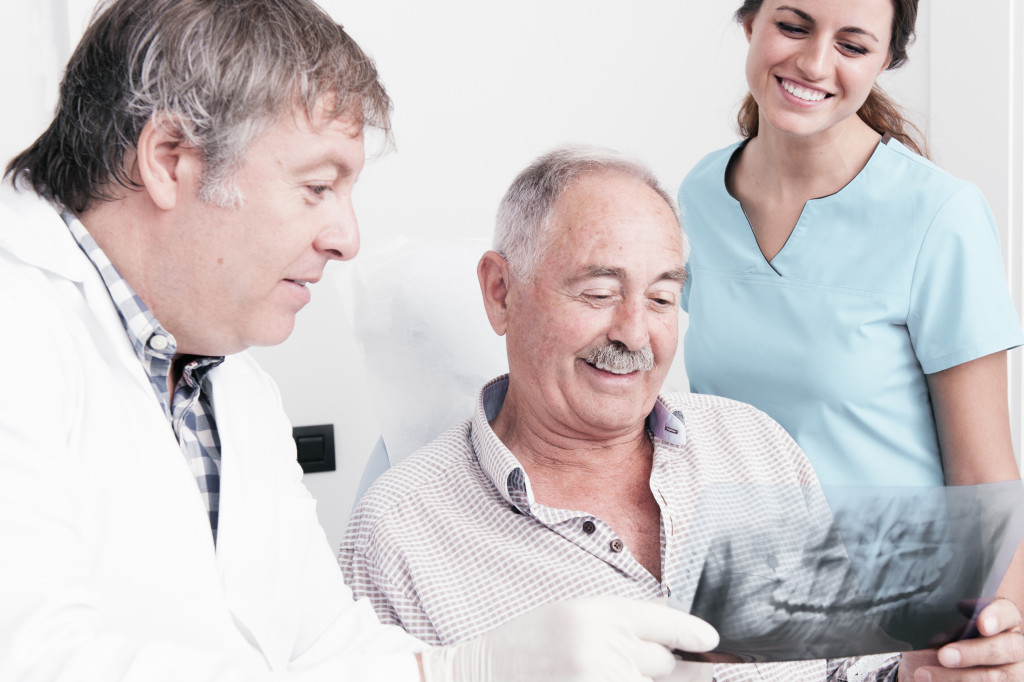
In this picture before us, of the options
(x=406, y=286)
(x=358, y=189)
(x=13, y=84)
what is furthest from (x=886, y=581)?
(x=13, y=84)

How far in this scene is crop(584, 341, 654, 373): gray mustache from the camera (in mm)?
1286

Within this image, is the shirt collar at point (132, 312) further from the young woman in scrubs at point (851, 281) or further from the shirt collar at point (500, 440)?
the young woman in scrubs at point (851, 281)

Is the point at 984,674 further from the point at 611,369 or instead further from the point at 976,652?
the point at 611,369

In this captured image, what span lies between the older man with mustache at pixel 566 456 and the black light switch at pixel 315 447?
0.62 m

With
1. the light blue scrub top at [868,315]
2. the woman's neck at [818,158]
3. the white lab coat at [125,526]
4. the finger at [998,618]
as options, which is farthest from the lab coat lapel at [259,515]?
the woman's neck at [818,158]

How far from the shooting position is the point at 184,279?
0.90m

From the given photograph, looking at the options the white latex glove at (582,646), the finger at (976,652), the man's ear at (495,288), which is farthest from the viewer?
the man's ear at (495,288)

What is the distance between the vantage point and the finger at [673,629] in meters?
0.83

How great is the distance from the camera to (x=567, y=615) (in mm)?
835

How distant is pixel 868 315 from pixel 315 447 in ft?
3.83

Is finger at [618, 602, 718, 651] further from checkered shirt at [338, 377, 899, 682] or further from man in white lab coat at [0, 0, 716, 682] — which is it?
checkered shirt at [338, 377, 899, 682]

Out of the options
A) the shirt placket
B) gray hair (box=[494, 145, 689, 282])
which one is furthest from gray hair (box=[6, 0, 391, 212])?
gray hair (box=[494, 145, 689, 282])

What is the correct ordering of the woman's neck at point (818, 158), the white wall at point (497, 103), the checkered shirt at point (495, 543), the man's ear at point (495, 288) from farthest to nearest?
the white wall at point (497, 103) → the woman's neck at point (818, 158) → the man's ear at point (495, 288) → the checkered shirt at point (495, 543)

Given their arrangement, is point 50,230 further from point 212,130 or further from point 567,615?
point 567,615
